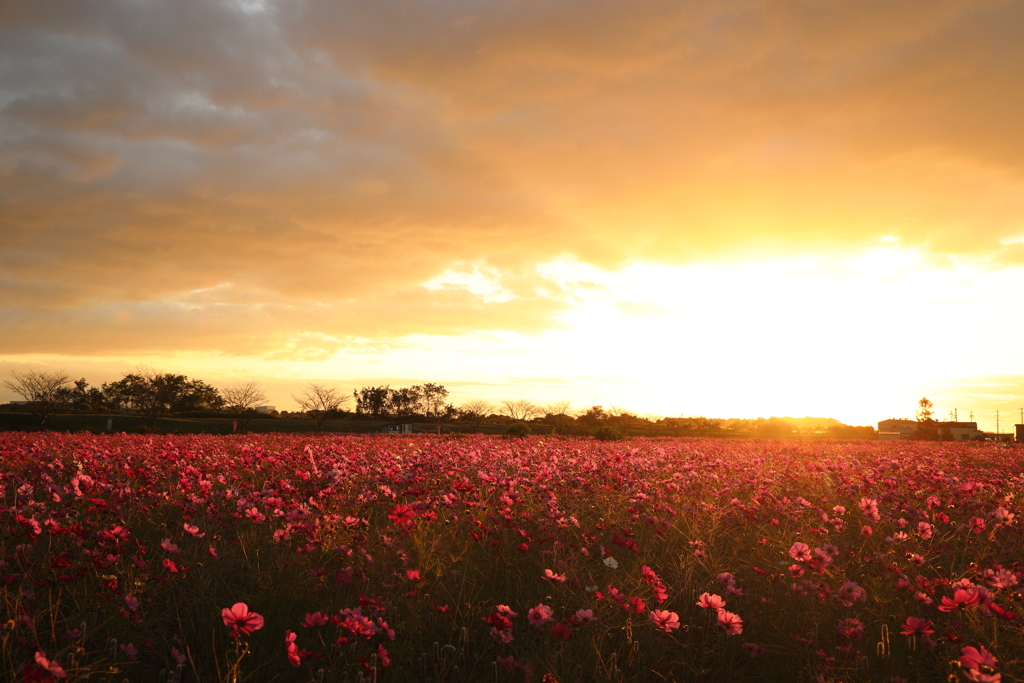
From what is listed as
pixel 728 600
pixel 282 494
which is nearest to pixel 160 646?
pixel 282 494

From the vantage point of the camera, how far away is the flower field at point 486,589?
139 inches

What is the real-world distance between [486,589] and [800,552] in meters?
2.43

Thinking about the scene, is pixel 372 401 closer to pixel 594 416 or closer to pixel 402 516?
pixel 594 416

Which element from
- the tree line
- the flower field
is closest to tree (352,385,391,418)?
the tree line

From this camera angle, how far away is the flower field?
354 centimetres

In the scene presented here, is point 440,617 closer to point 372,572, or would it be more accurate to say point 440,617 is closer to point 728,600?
point 372,572

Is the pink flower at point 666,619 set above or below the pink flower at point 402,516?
below

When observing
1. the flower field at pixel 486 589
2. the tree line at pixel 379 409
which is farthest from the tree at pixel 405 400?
the flower field at pixel 486 589

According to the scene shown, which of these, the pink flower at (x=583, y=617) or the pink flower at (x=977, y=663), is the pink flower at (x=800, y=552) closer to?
the pink flower at (x=977, y=663)

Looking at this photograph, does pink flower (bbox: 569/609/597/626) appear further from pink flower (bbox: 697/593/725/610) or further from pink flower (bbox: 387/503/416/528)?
pink flower (bbox: 387/503/416/528)

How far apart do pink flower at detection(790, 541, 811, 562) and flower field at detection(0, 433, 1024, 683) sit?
0.05ft

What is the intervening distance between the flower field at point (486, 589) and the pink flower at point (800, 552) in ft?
0.05

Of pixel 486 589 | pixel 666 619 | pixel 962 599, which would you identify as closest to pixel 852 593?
pixel 962 599

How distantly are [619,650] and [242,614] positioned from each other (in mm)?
2471
